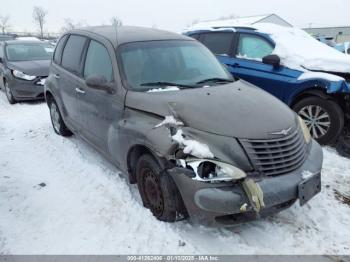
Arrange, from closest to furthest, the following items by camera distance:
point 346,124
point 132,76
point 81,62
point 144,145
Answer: point 144,145
point 132,76
point 81,62
point 346,124

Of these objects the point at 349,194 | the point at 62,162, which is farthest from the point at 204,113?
the point at 62,162

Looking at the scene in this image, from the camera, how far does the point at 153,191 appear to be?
10.8 feet

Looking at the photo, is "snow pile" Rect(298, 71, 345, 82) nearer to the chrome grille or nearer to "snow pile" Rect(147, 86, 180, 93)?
the chrome grille

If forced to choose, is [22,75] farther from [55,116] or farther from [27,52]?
[55,116]

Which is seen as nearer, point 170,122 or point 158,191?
point 170,122

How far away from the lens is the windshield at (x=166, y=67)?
3.72 meters

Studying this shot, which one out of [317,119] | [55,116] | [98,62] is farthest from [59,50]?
[317,119]

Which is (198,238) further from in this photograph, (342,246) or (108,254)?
(342,246)

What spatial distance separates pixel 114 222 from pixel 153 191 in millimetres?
538

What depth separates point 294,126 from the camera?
3295 millimetres

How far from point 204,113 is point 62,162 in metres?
2.67

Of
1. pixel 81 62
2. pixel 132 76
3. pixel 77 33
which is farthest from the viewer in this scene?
pixel 77 33

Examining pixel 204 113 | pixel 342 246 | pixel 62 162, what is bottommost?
pixel 62 162

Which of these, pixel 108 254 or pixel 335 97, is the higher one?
pixel 335 97
